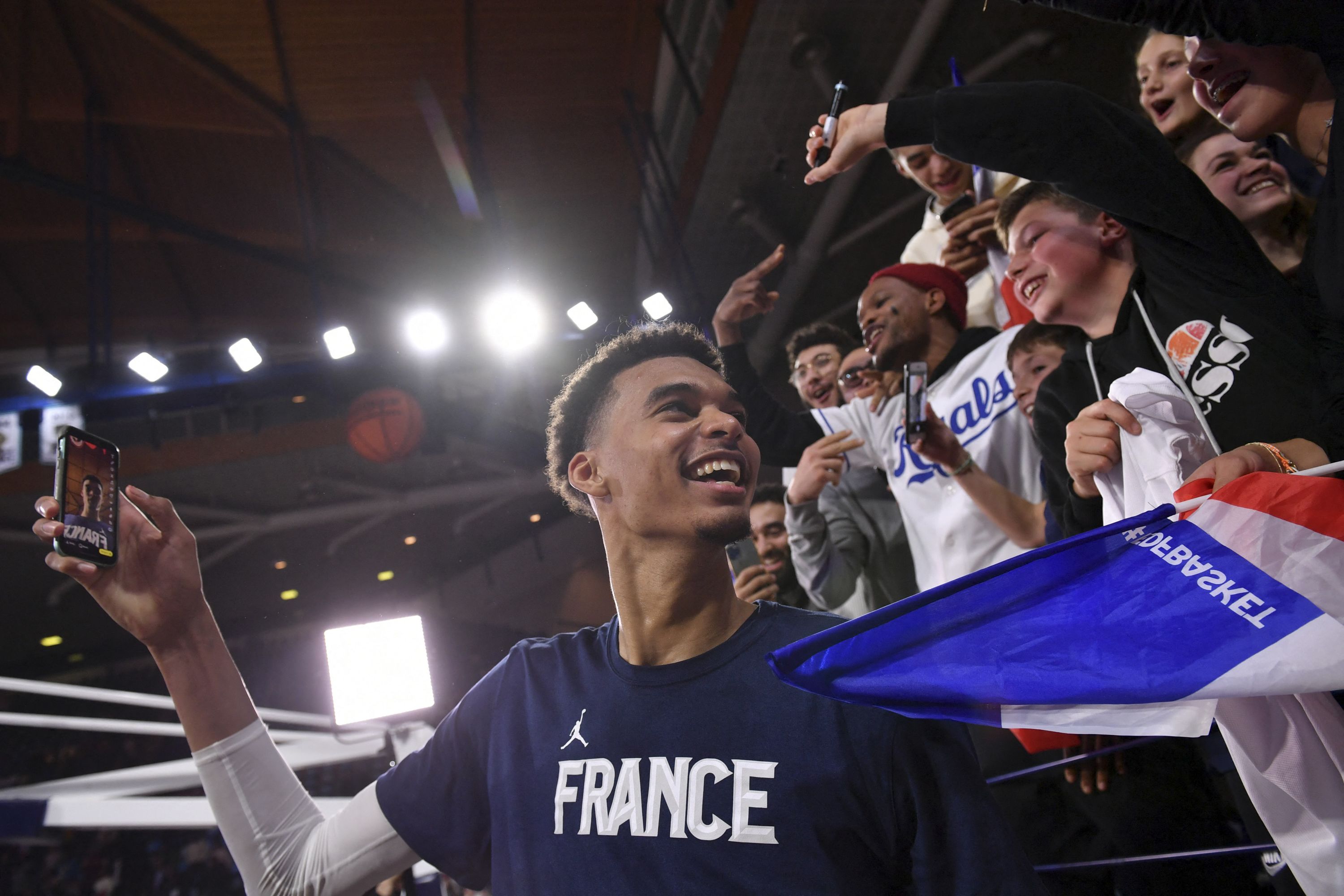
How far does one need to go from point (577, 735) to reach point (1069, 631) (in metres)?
0.59

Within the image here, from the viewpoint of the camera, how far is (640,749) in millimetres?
985

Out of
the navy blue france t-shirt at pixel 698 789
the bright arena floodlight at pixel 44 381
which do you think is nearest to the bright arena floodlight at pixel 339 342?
the bright arena floodlight at pixel 44 381

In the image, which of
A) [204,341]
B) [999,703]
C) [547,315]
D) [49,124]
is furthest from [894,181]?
[204,341]

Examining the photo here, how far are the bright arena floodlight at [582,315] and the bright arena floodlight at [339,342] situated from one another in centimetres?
169

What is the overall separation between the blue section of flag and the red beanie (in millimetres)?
1378

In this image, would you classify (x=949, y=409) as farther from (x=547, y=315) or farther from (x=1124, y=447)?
(x=547, y=315)

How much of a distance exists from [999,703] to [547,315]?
4233 millimetres

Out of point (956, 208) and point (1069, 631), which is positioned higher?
point (956, 208)

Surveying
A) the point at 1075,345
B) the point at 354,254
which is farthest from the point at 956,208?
the point at 354,254

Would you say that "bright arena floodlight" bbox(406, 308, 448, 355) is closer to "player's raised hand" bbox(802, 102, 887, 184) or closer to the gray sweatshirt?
the gray sweatshirt

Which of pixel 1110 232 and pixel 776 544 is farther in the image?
pixel 776 544

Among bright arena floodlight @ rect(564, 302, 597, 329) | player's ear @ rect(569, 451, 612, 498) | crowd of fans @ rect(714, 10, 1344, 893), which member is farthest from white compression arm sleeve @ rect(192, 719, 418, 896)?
bright arena floodlight @ rect(564, 302, 597, 329)

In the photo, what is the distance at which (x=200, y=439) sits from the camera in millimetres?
7988

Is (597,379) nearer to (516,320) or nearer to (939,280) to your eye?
(939,280)
